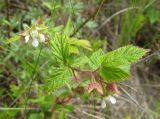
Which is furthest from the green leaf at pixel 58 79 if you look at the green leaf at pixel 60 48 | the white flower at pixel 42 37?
the white flower at pixel 42 37

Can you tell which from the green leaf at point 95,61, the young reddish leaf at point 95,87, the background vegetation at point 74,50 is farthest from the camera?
the background vegetation at point 74,50

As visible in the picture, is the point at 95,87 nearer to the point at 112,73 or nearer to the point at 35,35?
the point at 112,73

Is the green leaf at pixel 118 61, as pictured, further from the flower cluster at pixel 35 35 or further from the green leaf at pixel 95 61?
the flower cluster at pixel 35 35

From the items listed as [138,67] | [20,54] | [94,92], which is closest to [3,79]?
[20,54]

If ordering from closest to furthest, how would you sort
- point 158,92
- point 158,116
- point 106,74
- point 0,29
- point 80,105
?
point 106,74 → point 0,29 → point 80,105 → point 158,116 → point 158,92

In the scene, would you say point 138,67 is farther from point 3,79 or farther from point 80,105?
point 3,79

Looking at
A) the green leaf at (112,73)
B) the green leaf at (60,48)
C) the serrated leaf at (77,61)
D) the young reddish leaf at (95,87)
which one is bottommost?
the young reddish leaf at (95,87)

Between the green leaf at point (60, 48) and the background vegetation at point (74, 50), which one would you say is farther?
the background vegetation at point (74, 50)
